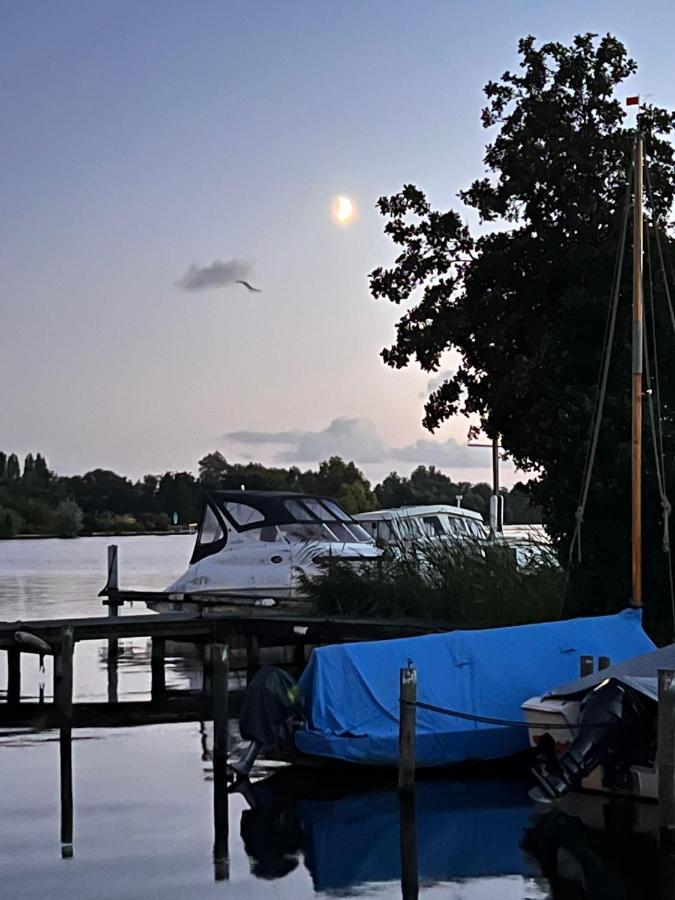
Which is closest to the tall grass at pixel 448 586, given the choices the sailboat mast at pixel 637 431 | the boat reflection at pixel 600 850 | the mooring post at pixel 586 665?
the sailboat mast at pixel 637 431

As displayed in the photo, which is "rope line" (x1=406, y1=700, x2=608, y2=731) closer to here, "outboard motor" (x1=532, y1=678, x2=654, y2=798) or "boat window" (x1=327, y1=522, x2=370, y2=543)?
"outboard motor" (x1=532, y1=678, x2=654, y2=798)

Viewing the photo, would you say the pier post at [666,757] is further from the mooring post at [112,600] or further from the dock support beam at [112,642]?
the mooring post at [112,600]

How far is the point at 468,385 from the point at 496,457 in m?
21.4

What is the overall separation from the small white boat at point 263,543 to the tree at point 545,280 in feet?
12.3

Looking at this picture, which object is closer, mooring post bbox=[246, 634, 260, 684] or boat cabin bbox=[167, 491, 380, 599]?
mooring post bbox=[246, 634, 260, 684]

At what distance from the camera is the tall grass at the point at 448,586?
21.0 meters

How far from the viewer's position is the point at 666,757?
1238 centimetres

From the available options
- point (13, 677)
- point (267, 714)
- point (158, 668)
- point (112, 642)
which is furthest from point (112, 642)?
point (267, 714)

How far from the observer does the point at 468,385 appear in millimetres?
26828

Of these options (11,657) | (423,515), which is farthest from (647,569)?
(423,515)

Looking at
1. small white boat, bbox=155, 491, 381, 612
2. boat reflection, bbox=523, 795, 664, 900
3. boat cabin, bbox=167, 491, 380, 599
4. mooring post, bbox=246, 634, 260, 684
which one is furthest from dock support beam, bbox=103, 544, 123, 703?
boat reflection, bbox=523, 795, 664, 900

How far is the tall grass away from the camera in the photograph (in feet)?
68.8

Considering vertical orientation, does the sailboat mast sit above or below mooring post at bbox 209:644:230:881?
above

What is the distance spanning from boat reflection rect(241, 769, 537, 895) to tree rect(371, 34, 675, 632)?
8.03 meters
